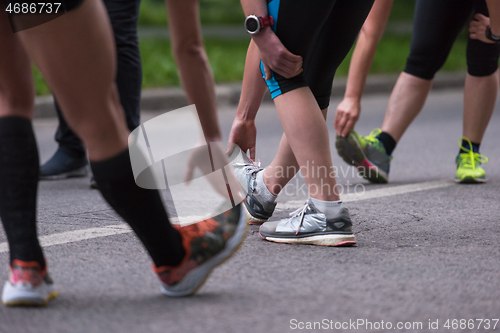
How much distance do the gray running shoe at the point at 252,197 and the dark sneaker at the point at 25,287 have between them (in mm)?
1031

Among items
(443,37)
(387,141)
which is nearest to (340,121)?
(387,141)

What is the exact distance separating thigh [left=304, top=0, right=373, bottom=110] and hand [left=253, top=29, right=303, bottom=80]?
0.66 feet

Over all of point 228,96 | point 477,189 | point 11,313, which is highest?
point 11,313

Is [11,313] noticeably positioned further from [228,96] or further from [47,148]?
[228,96]

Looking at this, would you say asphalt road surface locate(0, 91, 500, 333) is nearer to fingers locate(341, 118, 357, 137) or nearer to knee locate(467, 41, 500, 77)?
fingers locate(341, 118, 357, 137)

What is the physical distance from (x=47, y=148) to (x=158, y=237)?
327 cm

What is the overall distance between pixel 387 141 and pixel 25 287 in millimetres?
2381

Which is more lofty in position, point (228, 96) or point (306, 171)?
point (306, 171)

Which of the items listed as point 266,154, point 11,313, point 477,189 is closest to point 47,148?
point 266,154

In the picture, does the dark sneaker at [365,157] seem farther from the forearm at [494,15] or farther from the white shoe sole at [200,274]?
the white shoe sole at [200,274]

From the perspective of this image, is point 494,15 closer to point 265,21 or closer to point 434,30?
point 434,30

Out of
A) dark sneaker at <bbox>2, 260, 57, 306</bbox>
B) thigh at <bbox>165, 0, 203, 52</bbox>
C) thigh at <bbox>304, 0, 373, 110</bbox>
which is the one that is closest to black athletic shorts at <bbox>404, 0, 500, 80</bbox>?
thigh at <bbox>304, 0, 373, 110</bbox>

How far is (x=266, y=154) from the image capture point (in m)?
4.24

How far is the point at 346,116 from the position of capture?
330 cm
